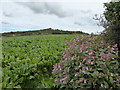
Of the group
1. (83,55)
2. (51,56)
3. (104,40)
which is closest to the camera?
(83,55)

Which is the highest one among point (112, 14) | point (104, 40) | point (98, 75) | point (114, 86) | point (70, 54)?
point (112, 14)

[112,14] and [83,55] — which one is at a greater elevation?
[112,14]

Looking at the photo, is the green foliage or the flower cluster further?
the green foliage

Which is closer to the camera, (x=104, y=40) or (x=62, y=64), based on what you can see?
(x=62, y=64)

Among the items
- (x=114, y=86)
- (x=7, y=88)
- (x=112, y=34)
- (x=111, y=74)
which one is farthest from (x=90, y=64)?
(x=7, y=88)

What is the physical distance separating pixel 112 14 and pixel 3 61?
12.5 ft

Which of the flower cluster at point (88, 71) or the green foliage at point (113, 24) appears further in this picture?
the green foliage at point (113, 24)

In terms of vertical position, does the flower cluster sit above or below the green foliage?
below

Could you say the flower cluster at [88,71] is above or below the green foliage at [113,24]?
below

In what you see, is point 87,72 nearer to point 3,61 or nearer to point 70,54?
point 70,54

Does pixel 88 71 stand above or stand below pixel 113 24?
below

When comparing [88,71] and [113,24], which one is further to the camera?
[113,24]

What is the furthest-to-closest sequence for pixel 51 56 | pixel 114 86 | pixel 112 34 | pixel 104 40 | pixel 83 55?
1. pixel 51 56
2. pixel 104 40
3. pixel 112 34
4. pixel 83 55
5. pixel 114 86

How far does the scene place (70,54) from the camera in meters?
2.98
